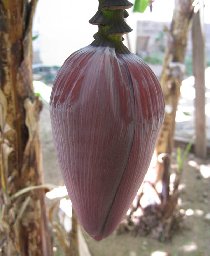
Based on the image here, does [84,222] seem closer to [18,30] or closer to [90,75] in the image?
[90,75]

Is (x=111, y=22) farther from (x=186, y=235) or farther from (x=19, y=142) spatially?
(x=186, y=235)

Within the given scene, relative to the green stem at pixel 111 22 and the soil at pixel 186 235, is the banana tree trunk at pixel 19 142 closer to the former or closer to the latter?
the green stem at pixel 111 22

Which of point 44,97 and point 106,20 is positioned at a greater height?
point 106,20

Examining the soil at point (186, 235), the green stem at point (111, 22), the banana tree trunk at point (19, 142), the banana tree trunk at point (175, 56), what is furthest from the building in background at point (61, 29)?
the green stem at point (111, 22)

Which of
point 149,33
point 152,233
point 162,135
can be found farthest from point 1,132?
point 149,33

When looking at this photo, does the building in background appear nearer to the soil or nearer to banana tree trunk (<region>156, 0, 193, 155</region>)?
the soil

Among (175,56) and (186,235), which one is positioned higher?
(175,56)

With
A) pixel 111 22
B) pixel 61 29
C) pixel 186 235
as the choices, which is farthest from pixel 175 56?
pixel 61 29

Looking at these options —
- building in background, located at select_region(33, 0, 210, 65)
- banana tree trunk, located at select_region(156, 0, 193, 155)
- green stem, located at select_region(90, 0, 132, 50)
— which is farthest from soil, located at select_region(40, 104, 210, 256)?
building in background, located at select_region(33, 0, 210, 65)
